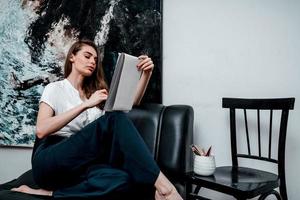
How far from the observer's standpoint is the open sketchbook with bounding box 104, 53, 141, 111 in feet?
3.80

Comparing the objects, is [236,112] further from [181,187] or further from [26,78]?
[26,78]

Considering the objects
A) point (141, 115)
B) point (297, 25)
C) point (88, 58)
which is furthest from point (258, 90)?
point (88, 58)

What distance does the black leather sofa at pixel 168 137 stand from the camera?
1387 mm

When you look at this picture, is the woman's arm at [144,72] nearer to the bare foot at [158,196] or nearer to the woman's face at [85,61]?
the woman's face at [85,61]

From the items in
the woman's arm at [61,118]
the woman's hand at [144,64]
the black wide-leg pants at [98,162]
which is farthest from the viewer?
the woman's hand at [144,64]

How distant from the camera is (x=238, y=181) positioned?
1.22 m

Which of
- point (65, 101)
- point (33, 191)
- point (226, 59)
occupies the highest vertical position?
point (226, 59)

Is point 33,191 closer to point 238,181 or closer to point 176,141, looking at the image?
point 176,141

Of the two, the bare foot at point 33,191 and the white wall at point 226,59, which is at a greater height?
the white wall at point 226,59

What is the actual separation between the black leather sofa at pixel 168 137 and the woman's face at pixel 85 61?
33 cm

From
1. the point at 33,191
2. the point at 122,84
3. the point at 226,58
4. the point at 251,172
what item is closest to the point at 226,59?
the point at 226,58

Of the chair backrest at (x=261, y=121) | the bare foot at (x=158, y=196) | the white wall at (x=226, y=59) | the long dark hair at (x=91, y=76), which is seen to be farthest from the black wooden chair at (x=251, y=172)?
the long dark hair at (x=91, y=76)

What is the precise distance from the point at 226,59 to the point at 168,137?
61cm

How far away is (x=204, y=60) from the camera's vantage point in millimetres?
1721
